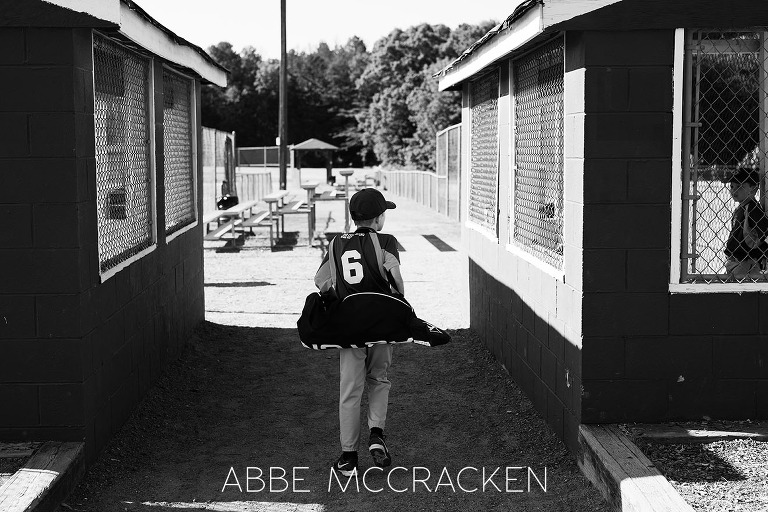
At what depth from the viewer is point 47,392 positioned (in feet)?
17.0

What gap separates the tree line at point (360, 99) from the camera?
44.9 metres

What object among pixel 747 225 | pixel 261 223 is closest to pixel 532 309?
pixel 747 225

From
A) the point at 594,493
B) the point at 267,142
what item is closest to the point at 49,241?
the point at 594,493

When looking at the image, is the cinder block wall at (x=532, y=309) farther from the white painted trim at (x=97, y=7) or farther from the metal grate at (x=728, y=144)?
the white painted trim at (x=97, y=7)

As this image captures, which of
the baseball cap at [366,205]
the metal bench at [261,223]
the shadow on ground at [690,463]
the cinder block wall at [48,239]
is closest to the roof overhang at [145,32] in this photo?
the cinder block wall at [48,239]

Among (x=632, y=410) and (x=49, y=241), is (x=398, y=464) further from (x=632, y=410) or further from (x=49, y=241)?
(x=49, y=241)

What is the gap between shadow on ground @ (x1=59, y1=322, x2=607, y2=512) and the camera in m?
5.16

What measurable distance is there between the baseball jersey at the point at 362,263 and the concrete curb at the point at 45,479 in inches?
60.8

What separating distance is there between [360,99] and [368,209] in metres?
67.3

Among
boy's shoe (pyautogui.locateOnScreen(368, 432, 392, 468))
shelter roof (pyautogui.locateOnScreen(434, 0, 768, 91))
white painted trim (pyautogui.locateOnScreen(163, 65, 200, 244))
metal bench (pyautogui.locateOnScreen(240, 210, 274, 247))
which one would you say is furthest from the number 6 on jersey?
metal bench (pyautogui.locateOnScreen(240, 210, 274, 247))

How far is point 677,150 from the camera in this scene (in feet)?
17.2

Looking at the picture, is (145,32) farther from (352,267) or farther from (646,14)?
(646,14)

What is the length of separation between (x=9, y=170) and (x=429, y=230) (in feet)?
57.5

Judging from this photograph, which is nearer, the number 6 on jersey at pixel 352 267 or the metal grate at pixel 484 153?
the number 6 on jersey at pixel 352 267
